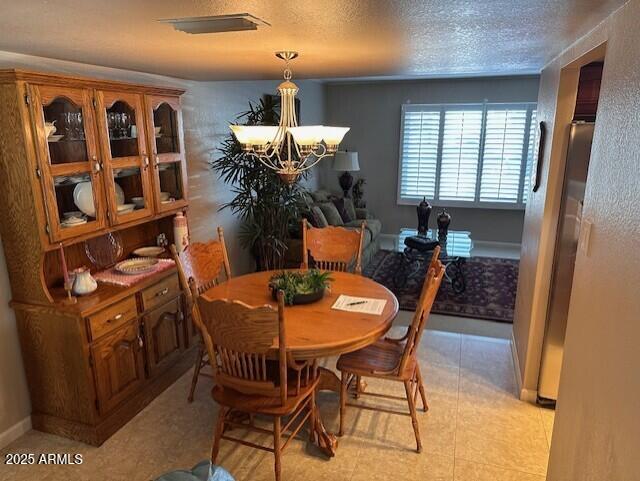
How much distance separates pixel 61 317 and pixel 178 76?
6.72ft

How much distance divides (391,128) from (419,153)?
593 mm

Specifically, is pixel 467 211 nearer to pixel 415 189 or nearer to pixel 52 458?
pixel 415 189

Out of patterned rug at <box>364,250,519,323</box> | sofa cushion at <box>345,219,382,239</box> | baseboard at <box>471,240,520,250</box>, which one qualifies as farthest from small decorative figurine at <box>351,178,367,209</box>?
baseboard at <box>471,240,520,250</box>

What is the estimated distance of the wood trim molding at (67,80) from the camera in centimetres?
206

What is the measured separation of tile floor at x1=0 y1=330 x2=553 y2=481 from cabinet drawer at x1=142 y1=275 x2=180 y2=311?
63cm

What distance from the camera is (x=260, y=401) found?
2121 millimetres

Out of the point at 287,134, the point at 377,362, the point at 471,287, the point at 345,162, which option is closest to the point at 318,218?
the point at 345,162

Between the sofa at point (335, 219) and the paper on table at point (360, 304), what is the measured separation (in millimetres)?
2132

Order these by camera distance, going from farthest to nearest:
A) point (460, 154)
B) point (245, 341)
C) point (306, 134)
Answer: point (460, 154)
point (306, 134)
point (245, 341)

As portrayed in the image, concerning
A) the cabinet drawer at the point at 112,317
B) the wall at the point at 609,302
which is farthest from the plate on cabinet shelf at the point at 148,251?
the wall at the point at 609,302

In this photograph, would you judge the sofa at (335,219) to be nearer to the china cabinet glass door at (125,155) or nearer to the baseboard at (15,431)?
the china cabinet glass door at (125,155)

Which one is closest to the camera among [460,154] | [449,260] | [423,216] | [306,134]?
[306,134]

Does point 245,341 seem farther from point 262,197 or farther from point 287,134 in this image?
point 262,197

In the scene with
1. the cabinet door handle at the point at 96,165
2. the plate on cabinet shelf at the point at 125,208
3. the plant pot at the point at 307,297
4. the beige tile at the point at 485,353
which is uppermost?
the cabinet door handle at the point at 96,165
